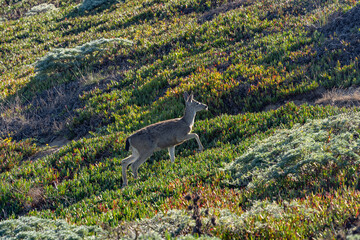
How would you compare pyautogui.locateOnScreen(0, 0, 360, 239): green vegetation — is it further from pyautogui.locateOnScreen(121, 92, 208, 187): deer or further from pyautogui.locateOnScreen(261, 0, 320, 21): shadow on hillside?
pyautogui.locateOnScreen(121, 92, 208, 187): deer

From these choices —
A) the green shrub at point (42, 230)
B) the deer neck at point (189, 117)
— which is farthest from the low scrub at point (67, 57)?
the green shrub at point (42, 230)

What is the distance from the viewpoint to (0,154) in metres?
14.0

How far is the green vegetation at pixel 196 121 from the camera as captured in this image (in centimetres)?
617

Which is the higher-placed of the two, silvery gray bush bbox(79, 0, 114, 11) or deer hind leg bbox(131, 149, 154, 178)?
silvery gray bush bbox(79, 0, 114, 11)

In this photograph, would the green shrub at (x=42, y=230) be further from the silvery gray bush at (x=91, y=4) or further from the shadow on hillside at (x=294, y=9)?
the silvery gray bush at (x=91, y=4)

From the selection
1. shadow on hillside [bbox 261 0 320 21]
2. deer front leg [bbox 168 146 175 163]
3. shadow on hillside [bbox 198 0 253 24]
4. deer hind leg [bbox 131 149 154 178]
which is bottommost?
deer front leg [bbox 168 146 175 163]

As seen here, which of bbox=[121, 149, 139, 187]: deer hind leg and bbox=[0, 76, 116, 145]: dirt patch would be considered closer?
bbox=[121, 149, 139, 187]: deer hind leg

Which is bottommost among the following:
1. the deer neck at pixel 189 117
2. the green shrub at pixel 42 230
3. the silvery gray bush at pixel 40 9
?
the deer neck at pixel 189 117

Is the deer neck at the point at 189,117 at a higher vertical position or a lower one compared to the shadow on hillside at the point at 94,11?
lower

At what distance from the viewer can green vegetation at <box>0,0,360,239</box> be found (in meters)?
6.17

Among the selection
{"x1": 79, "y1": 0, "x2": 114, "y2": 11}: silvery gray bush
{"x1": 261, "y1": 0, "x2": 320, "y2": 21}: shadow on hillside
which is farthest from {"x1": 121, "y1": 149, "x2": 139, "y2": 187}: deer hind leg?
{"x1": 79, "y1": 0, "x2": 114, "y2": 11}: silvery gray bush

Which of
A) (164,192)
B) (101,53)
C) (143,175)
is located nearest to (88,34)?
(101,53)

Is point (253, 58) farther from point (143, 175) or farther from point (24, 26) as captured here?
point (24, 26)

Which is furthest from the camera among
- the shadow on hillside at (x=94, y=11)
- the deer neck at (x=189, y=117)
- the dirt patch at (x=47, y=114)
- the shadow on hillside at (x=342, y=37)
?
the shadow on hillside at (x=94, y=11)
